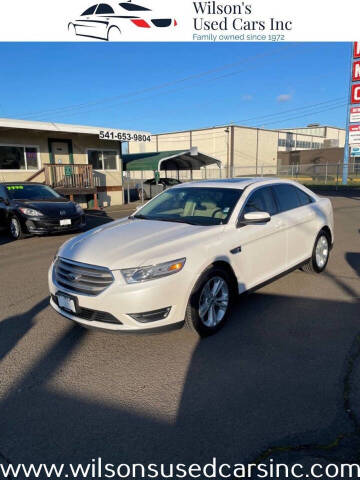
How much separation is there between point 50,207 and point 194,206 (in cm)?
620

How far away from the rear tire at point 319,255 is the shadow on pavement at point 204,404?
6.10 feet

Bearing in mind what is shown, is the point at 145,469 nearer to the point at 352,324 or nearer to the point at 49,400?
the point at 49,400

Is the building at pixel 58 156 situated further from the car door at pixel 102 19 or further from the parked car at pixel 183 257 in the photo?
the parked car at pixel 183 257

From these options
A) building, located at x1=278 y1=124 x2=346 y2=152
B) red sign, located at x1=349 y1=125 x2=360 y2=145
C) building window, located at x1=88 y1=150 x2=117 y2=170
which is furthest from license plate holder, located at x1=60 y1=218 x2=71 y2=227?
building, located at x1=278 y1=124 x2=346 y2=152

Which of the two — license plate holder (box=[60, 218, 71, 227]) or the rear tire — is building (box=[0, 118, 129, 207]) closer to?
license plate holder (box=[60, 218, 71, 227])

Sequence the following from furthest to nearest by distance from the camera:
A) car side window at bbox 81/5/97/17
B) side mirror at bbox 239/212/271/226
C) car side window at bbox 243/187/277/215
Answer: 1. car side window at bbox 81/5/97/17
2. car side window at bbox 243/187/277/215
3. side mirror at bbox 239/212/271/226

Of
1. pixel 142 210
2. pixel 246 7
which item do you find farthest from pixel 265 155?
pixel 142 210

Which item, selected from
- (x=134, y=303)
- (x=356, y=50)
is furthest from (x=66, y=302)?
(x=356, y=50)

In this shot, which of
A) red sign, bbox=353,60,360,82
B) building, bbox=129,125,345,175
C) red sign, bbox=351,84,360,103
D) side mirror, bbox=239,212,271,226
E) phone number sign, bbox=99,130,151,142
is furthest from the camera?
building, bbox=129,125,345,175

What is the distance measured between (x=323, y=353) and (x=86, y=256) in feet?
8.29

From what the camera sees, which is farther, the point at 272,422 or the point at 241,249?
the point at 241,249

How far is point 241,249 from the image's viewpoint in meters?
3.95

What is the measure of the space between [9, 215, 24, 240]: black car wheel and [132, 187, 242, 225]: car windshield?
5.83 metres

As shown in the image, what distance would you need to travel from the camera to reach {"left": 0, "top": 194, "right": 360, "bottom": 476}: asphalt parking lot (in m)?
2.23
